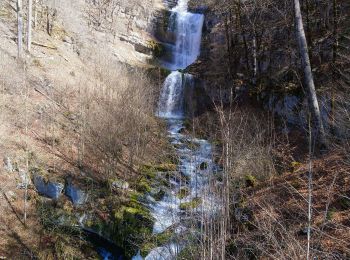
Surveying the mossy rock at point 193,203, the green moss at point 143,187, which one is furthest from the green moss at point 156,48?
the mossy rock at point 193,203

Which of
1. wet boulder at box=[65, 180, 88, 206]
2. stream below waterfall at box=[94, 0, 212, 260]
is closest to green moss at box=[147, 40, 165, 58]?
stream below waterfall at box=[94, 0, 212, 260]

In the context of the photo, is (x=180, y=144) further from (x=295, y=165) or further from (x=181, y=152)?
(x=295, y=165)

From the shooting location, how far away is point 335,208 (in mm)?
7270

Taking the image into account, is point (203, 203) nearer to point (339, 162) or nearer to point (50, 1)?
point (339, 162)

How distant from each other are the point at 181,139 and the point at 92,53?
35.1 feet

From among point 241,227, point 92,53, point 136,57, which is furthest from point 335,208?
point 136,57

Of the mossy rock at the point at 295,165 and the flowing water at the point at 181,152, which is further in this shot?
the mossy rock at the point at 295,165

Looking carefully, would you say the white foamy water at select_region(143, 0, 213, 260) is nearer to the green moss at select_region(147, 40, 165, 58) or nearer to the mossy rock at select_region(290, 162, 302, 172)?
the green moss at select_region(147, 40, 165, 58)

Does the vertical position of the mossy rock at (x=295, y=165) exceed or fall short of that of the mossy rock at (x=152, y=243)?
it exceeds it

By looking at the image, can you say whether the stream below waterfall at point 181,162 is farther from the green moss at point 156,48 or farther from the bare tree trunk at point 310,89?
the bare tree trunk at point 310,89

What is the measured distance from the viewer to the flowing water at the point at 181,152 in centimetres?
657

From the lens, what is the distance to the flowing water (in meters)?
6.57

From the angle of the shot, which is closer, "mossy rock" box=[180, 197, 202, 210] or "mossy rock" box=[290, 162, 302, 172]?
"mossy rock" box=[180, 197, 202, 210]

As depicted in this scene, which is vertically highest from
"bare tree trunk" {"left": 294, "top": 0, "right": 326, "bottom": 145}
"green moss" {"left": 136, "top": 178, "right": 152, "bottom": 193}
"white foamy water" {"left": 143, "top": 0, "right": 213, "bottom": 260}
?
"bare tree trunk" {"left": 294, "top": 0, "right": 326, "bottom": 145}
